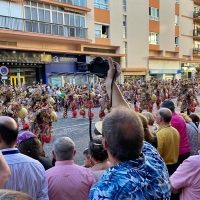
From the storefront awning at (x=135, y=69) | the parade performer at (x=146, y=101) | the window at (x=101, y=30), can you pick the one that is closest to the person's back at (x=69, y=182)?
the parade performer at (x=146, y=101)

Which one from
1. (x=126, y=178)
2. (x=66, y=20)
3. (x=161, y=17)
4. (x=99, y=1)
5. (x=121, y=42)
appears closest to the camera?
(x=126, y=178)

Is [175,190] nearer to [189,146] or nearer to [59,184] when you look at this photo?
[59,184]

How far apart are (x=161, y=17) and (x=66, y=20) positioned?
57.0 ft

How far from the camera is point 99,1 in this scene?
2945cm

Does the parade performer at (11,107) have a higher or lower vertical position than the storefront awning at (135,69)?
lower

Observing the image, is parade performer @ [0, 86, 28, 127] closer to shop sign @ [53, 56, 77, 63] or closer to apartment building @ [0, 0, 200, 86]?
apartment building @ [0, 0, 200, 86]

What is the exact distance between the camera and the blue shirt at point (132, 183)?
4.55 ft

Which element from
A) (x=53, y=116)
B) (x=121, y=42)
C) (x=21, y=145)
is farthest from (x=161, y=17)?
(x=21, y=145)

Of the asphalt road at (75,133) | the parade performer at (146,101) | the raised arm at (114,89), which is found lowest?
the asphalt road at (75,133)

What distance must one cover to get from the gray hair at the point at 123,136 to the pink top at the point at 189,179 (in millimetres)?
1009

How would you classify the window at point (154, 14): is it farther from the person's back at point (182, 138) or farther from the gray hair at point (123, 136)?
the gray hair at point (123, 136)

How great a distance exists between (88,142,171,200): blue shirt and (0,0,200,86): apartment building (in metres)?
16.7

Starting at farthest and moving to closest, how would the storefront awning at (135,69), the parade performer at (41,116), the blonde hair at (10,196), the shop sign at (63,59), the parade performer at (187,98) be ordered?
the storefront awning at (135,69) < the shop sign at (63,59) < the parade performer at (187,98) < the parade performer at (41,116) < the blonde hair at (10,196)

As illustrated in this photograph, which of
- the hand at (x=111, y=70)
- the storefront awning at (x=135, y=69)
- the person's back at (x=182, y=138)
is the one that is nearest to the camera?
the hand at (x=111, y=70)
